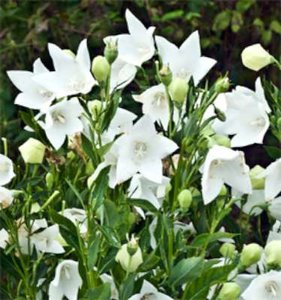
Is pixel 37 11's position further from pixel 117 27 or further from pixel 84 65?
pixel 84 65

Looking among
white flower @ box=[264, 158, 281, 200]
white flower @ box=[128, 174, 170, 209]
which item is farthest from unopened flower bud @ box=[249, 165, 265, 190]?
white flower @ box=[128, 174, 170, 209]

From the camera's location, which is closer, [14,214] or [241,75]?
[14,214]

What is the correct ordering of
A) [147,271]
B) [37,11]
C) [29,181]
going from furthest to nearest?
[37,11] → [29,181] → [147,271]

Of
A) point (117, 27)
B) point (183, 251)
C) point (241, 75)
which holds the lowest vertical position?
point (241, 75)

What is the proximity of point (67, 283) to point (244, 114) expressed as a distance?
0.32 metres

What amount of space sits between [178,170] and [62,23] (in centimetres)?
186

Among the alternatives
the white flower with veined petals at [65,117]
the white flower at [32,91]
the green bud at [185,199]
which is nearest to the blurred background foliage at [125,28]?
the white flower at [32,91]

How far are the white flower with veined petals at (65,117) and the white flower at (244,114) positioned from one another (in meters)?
0.18

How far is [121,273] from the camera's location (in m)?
1.23

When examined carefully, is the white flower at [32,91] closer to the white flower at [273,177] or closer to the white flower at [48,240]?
the white flower at [48,240]

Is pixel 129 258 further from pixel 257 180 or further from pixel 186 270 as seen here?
pixel 257 180

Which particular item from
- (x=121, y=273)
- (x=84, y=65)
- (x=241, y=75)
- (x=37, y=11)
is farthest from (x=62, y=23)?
(x=121, y=273)

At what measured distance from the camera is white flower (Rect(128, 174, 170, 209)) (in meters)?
1.28

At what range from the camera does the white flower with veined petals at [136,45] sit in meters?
1.31
